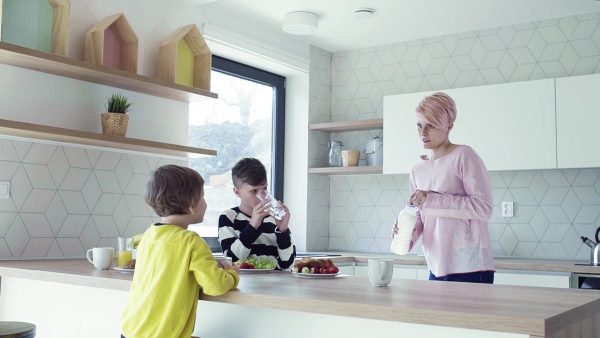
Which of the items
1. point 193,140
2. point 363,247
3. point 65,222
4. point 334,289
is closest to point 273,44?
point 193,140

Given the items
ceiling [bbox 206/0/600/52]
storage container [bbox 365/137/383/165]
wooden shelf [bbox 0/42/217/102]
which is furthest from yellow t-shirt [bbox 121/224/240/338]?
storage container [bbox 365/137/383/165]

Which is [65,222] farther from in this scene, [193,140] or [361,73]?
[361,73]

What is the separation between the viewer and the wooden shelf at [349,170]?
4617 millimetres

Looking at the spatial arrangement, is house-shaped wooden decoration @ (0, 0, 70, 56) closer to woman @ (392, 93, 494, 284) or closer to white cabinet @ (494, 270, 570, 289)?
woman @ (392, 93, 494, 284)

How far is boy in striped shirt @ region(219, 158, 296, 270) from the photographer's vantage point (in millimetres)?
2682

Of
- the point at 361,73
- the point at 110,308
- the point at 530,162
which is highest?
the point at 361,73

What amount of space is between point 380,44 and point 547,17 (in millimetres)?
1205

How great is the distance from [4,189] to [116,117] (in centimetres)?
59

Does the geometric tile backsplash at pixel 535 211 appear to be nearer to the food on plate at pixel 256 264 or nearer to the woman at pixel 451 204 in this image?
the woman at pixel 451 204

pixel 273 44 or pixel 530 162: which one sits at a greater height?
pixel 273 44

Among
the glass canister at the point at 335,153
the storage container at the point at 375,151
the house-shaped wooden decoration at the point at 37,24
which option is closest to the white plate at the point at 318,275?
the house-shaped wooden decoration at the point at 37,24

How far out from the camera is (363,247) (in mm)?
4926

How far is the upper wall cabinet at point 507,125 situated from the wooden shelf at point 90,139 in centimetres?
160

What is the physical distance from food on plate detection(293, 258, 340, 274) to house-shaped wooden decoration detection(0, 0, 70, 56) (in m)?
1.53
